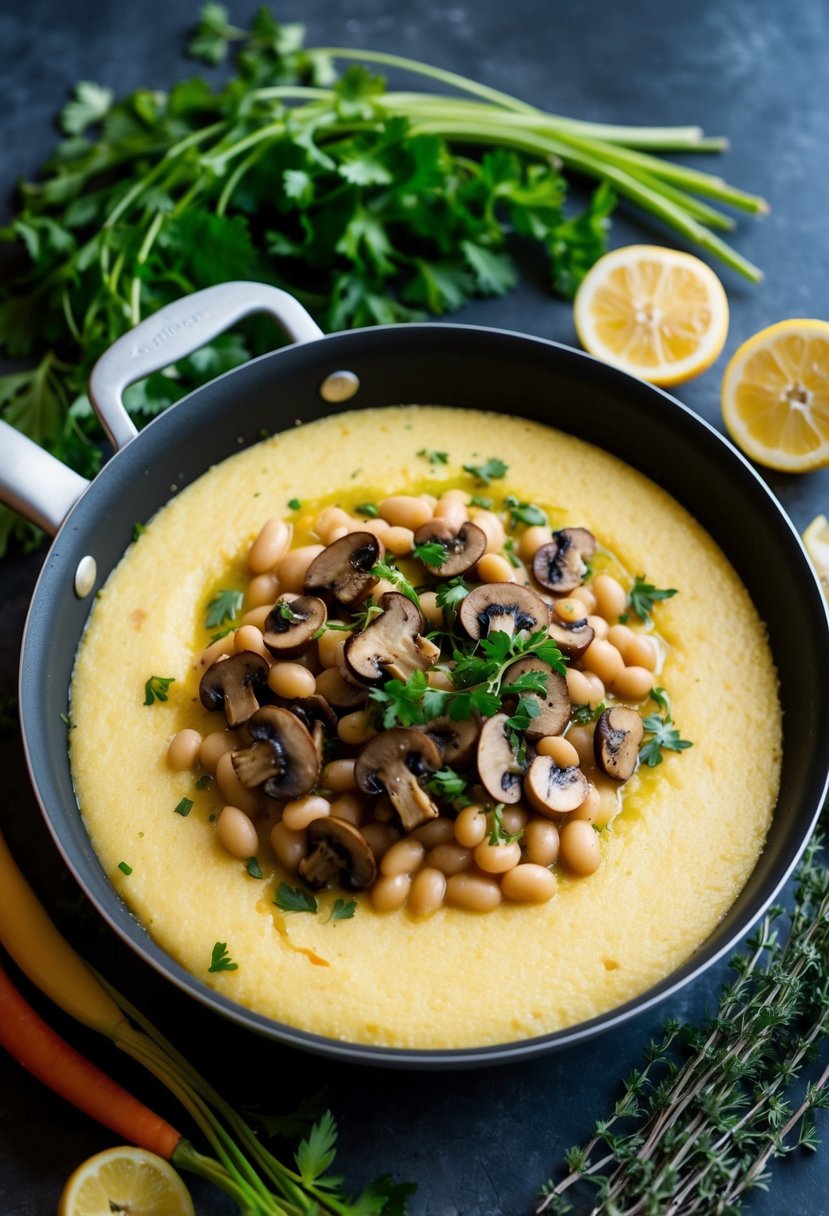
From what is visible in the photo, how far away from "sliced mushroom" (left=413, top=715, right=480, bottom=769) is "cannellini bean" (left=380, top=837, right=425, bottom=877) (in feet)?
0.77

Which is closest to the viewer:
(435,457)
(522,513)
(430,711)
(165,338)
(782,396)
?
(430,711)

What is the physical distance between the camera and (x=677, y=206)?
4871 millimetres

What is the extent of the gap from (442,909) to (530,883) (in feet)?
0.82

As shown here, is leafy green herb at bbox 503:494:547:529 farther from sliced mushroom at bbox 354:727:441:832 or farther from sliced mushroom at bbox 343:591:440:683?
sliced mushroom at bbox 354:727:441:832

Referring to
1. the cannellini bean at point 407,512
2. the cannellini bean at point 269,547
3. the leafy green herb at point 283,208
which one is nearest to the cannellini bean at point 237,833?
the cannellini bean at point 269,547

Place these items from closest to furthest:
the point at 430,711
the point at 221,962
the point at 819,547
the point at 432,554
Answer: the point at 221,962
the point at 430,711
the point at 432,554
the point at 819,547

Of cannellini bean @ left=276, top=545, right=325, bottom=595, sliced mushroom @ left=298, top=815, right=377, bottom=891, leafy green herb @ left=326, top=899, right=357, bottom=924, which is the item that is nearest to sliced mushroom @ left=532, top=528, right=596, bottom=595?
cannellini bean @ left=276, top=545, right=325, bottom=595

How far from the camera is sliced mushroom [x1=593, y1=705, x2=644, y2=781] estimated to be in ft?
10.7

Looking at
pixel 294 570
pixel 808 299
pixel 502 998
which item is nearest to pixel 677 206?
pixel 808 299

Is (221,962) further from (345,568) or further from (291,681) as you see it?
(345,568)

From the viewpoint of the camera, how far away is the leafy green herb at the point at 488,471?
384 cm

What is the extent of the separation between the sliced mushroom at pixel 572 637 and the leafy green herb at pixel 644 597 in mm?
231

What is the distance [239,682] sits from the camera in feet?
10.8

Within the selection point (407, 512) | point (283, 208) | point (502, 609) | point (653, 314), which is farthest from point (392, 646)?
point (283, 208)
